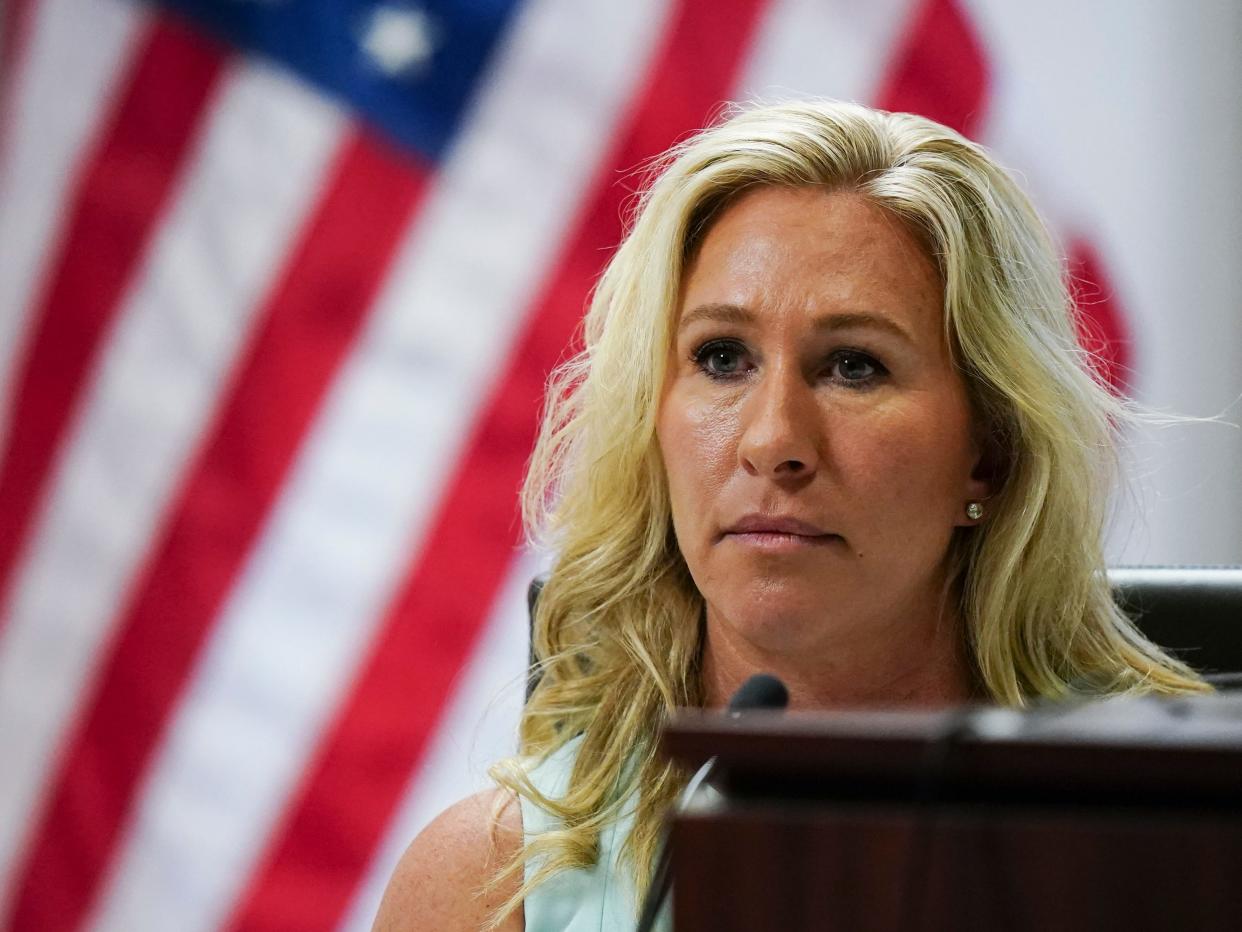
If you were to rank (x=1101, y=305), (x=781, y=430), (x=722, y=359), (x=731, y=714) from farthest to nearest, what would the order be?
(x=1101, y=305)
(x=722, y=359)
(x=781, y=430)
(x=731, y=714)

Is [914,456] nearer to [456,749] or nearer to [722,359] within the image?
[722,359]

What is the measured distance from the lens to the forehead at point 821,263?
124 centimetres

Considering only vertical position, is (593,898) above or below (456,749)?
above

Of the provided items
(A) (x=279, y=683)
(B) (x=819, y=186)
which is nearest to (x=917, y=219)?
(B) (x=819, y=186)

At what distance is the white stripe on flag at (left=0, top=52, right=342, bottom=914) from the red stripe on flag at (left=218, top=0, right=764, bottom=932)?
1.23ft

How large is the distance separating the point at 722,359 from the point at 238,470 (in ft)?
3.80

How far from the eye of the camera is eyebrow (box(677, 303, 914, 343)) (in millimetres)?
1229

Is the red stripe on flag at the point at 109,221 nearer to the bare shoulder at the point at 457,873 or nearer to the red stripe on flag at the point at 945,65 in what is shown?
the red stripe on flag at the point at 945,65

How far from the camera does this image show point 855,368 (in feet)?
4.09

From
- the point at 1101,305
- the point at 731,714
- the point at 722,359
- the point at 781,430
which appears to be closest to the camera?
the point at 731,714

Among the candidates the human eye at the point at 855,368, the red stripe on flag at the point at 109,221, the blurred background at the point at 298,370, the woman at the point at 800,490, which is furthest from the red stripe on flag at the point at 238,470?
the human eye at the point at 855,368

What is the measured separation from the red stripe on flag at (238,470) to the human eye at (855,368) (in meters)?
1.14

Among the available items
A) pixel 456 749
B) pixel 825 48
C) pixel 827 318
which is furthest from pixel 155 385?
pixel 827 318

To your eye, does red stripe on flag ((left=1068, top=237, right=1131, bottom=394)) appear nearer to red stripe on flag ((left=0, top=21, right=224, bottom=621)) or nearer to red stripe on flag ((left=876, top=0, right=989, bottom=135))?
red stripe on flag ((left=876, top=0, right=989, bottom=135))
